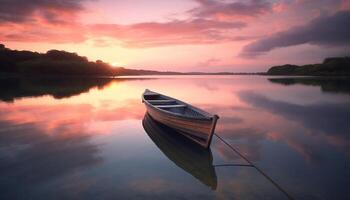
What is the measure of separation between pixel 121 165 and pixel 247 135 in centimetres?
608

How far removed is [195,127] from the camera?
9.46 metres

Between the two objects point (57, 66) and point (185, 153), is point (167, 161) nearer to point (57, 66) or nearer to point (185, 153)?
point (185, 153)

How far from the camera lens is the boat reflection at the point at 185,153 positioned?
23.8 ft

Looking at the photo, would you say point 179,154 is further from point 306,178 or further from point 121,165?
point 306,178

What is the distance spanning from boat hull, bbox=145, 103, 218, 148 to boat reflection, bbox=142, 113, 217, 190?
1.14 feet

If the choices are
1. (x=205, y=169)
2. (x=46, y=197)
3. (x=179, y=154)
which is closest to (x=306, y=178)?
(x=205, y=169)

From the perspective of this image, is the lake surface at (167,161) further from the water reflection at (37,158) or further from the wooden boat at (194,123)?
the wooden boat at (194,123)

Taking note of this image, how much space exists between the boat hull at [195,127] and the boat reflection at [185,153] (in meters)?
0.35

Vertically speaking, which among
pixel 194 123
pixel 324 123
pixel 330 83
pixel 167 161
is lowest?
pixel 167 161

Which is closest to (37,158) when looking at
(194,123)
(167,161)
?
(167,161)

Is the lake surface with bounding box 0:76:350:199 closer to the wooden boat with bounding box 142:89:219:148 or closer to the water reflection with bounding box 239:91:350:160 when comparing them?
the water reflection with bounding box 239:91:350:160

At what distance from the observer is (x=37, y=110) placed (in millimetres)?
18453

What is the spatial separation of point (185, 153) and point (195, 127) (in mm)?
1064

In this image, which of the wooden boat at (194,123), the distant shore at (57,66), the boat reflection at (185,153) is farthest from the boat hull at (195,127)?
the distant shore at (57,66)
